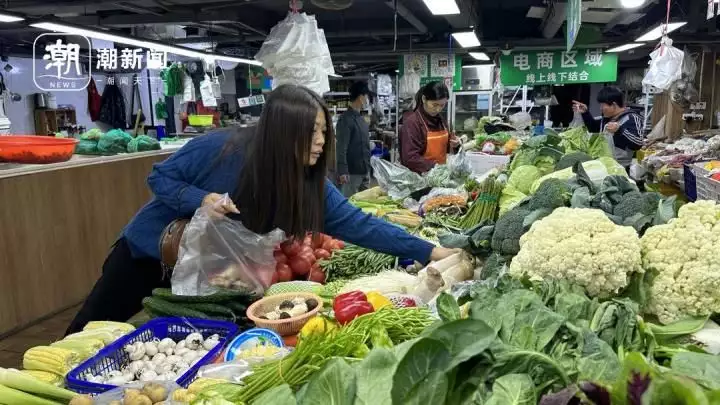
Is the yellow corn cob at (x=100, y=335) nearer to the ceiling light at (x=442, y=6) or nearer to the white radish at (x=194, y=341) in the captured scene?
the white radish at (x=194, y=341)

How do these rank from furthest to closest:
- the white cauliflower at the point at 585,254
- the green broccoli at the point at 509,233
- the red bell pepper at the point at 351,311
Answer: the green broccoli at the point at 509,233 < the red bell pepper at the point at 351,311 < the white cauliflower at the point at 585,254

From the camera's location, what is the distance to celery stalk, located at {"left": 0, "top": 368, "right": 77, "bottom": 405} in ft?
5.65

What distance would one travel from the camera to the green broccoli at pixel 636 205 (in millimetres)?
2244

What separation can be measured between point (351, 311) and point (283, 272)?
1113 mm

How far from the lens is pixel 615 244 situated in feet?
5.84

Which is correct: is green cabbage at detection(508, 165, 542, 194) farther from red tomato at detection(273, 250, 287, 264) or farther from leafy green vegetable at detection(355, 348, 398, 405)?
leafy green vegetable at detection(355, 348, 398, 405)

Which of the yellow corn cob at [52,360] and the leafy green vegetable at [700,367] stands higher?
the leafy green vegetable at [700,367]

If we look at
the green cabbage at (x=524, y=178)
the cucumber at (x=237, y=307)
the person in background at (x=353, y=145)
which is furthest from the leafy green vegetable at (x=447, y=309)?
the person in background at (x=353, y=145)

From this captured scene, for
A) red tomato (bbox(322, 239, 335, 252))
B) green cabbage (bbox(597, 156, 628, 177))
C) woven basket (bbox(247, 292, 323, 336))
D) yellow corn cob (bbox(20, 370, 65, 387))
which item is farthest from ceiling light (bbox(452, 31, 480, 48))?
yellow corn cob (bbox(20, 370, 65, 387))

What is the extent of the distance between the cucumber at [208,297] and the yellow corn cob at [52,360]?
1.49 feet

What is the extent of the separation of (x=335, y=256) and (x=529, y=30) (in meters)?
10.9

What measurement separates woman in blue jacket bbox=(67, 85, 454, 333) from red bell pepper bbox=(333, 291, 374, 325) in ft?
1.95

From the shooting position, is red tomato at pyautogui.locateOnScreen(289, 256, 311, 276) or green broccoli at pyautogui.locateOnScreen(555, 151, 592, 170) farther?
green broccoli at pyautogui.locateOnScreen(555, 151, 592, 170)

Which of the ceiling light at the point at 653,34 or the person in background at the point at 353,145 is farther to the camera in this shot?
the ceiling light at the point at 653,34
